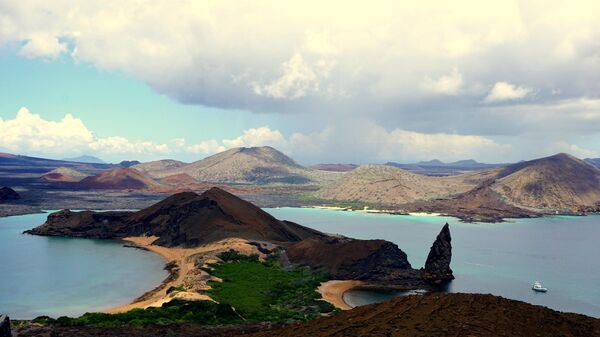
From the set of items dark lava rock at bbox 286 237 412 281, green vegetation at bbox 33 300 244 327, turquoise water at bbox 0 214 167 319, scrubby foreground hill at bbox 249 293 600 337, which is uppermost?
scrubby foreground hill at bbox 249 293 600 337

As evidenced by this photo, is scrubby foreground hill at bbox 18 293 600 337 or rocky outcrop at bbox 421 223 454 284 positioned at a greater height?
scrubby foreground hill at bbox 18 293 600 337

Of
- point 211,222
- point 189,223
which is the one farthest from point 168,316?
point 189,223

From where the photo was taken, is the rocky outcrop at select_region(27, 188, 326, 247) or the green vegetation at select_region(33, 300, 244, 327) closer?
the green vegetation at select_region(33, 300, 244, 327)

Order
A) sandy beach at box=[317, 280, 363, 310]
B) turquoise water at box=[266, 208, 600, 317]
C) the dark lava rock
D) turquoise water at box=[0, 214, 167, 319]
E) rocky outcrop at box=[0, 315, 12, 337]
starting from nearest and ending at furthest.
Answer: rocky outcrop at box=[0, 315, 12, 337] → turquoise water at box=[0, 214, 167, 319] → sandy beach at box=[317, 280, 363, 310] → turquoise water at box=[266, 208, 600, 317] → the dark lava rock

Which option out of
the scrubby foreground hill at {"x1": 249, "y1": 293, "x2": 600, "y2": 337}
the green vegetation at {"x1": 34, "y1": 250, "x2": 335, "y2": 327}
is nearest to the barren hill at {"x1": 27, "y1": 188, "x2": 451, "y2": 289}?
the green vegetation at {"x1": 34, "y1": 250, "x2": 335, "y2": 327}

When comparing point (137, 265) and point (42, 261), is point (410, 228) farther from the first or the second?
point (42, 261)

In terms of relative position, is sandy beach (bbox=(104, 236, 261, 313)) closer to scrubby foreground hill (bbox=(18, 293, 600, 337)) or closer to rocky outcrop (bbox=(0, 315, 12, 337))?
rocky outcrop (bbox=(0, 315, 12, 337))

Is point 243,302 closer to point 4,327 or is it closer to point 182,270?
point 182,270

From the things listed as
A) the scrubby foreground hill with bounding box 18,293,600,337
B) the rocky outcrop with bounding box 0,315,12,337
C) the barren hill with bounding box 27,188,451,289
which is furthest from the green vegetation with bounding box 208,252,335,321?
the rocky outcrop with bounding box 0,315,12,337

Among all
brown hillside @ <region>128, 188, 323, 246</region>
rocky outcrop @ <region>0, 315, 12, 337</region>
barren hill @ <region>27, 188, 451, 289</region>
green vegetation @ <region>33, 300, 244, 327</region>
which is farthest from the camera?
brown hillside @ <region>128, 188, 323, 246</region>
